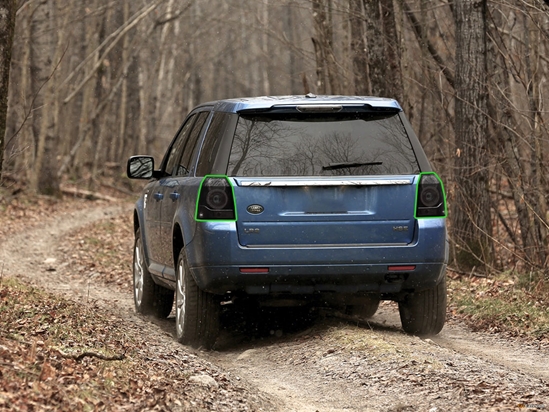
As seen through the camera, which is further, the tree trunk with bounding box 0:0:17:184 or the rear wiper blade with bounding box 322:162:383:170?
the tree trunk with bounding box 0:0:17:184

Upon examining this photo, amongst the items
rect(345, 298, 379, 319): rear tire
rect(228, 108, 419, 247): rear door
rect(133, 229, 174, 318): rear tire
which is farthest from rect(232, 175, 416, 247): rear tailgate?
rect(133, 229, 174, 318): rear tire

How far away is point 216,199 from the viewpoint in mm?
7676

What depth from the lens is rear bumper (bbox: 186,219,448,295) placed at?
770 cm

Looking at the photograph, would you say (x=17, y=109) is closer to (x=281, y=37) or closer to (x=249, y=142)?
(x=281, y=37)

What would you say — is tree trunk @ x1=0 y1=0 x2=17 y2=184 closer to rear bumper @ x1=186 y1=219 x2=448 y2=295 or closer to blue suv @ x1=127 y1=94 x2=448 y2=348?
blue suv @ x1=127 y1=94 x2=448 y2=348

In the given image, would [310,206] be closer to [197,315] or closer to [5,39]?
[197,315]

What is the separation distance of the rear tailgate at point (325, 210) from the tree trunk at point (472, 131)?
17.8ft

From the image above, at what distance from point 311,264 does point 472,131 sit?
615 cm

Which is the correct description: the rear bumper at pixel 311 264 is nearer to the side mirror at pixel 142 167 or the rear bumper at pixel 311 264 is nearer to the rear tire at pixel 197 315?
the rear tire at pixel 197 315

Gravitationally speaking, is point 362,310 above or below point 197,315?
below

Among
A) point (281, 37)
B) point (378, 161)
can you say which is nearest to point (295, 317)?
point (378, 161)

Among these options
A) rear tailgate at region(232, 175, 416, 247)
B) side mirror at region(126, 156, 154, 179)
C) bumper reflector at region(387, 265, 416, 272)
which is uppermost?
side mirror at region(126, 156, 154, 179)

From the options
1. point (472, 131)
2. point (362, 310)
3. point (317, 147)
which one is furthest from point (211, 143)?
point (472, 131)

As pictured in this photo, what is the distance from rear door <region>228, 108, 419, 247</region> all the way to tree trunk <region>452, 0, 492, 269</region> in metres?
5.39
